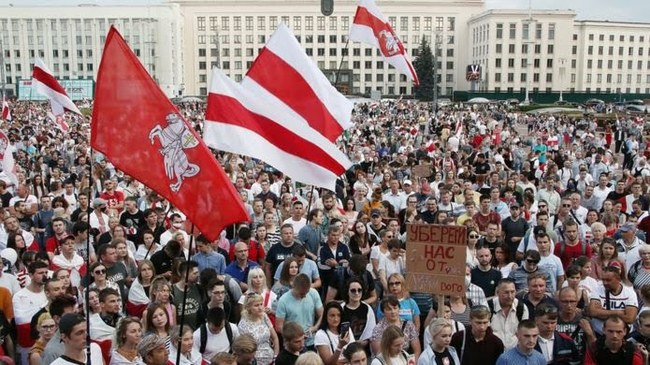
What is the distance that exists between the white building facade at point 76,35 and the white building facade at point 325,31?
7739mm

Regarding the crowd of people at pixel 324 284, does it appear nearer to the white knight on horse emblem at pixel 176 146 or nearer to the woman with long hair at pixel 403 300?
the woman with long hair at pixel 403 300

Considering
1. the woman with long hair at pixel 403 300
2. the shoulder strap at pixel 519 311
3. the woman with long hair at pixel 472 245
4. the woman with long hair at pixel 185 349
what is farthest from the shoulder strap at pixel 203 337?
the woman with long hair at pixel 472 245

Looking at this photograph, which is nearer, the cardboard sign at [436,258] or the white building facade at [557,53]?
the cardboard sign at [436,258]

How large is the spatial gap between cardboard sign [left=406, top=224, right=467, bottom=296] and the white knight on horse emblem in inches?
73.0

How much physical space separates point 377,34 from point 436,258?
22.4ft

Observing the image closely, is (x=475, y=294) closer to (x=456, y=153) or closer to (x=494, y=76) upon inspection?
(x=456, y=153)

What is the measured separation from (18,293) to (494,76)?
102934 mm

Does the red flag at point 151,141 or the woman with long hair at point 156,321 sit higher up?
the red flag at point 151,141

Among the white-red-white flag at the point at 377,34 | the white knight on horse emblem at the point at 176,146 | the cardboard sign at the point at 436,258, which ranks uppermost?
the white-red-white flag at the point at 377,34

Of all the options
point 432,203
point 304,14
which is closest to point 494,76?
point 304,14

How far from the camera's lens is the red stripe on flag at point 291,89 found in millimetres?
6645

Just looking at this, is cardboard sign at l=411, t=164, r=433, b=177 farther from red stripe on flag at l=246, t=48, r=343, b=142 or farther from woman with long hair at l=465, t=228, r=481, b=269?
red stripe on flag at l=246, t=48, r=343, b=142

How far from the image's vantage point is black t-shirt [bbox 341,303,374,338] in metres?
5.96

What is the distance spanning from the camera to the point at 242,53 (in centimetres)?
11062
